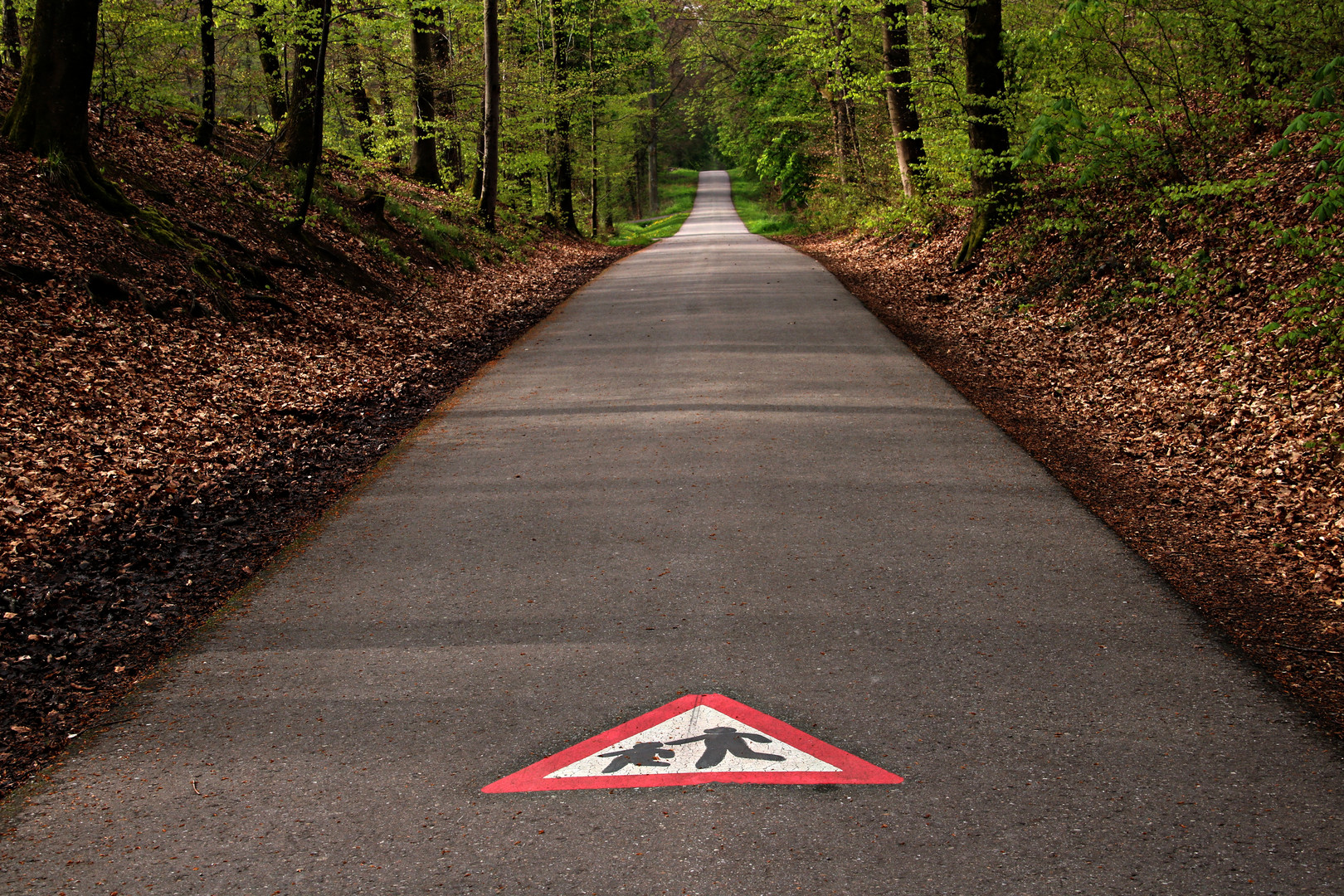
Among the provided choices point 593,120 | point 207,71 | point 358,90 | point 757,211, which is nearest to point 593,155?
point 593,120

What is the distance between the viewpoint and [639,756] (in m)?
3.81

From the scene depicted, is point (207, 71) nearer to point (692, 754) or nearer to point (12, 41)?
point (12, 41)

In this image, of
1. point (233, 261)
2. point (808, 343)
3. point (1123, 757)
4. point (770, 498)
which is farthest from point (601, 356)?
point (1123, 757)

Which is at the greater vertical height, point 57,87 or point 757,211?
point 757,211

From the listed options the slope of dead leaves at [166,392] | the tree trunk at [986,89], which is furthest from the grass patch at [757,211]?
the slope of dead leaves at [166,392]

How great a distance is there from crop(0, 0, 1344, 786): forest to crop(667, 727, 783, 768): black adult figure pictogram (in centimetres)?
248

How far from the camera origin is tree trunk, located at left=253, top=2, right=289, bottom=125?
55.3ft

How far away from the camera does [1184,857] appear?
3145 mm

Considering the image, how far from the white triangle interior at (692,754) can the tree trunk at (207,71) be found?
15.6 metres

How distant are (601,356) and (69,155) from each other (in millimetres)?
6751

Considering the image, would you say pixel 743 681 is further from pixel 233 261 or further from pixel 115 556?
pixel 233 261

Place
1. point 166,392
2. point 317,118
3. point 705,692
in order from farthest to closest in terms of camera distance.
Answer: point 317,118, point 166,392, point 705,692

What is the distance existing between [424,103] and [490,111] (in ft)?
15.7

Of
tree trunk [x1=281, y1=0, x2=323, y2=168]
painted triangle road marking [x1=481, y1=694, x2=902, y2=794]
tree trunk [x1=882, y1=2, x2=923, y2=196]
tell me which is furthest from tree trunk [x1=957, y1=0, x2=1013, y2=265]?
painted triangle road marking [x1=481, y1=694, x2=902, y2=794]
